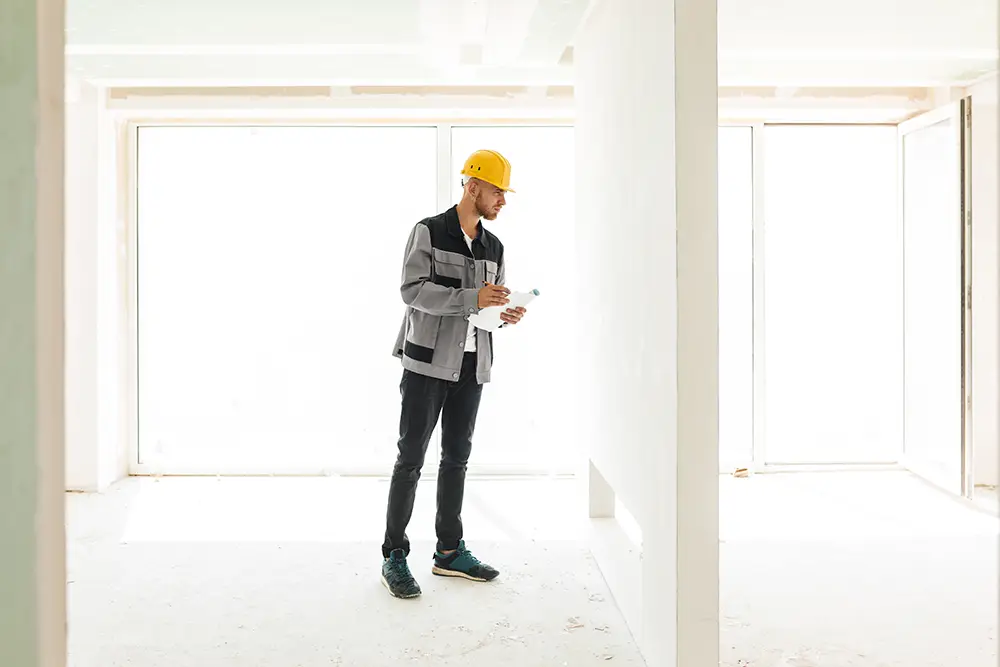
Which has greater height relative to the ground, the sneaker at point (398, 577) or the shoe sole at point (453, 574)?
the sneaker at point (398, 577)

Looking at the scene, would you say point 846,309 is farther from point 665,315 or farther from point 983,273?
point 665,315

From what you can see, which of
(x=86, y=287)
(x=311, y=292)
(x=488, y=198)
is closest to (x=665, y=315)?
(x=488, y=198)

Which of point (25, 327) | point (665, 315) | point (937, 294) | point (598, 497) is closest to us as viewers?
point (25, 327)

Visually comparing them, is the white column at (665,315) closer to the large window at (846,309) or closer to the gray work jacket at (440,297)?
the gray work jacket at (440,297)

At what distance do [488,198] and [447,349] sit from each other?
59 centimetres

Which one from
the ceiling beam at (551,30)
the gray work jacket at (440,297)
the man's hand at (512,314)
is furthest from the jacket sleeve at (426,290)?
the ceiling beam at (551,30)

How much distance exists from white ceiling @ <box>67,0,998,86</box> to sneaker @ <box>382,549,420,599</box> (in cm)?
220

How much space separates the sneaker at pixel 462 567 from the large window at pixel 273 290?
1.87 meters

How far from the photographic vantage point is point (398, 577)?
3.11m

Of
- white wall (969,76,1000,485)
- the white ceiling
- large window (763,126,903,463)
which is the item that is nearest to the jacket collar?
the white ceiling

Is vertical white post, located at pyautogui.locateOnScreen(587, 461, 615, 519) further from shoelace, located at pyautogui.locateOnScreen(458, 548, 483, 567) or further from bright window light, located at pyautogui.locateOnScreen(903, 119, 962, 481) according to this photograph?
bright window light, located at pyautogui.locateOnScreen(903, 119, 962, 481)

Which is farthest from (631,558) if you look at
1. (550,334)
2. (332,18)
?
(332,18)

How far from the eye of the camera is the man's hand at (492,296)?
2.96 metres

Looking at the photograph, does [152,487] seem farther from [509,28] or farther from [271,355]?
[509,28]
